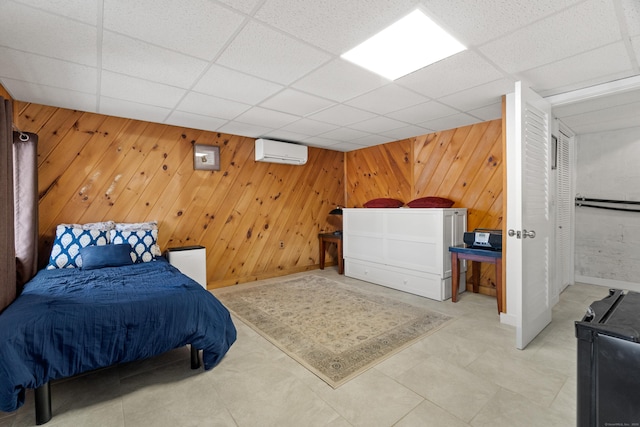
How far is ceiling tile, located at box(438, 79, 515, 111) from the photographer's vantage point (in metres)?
2.59

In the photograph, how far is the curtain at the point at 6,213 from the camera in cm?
191

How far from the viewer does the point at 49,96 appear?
9.19 feet

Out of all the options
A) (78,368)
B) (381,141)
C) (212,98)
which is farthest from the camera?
(381,141)

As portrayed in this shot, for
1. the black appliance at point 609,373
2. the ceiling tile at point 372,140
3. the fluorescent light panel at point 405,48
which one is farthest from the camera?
the ceiling tile at point 372,140

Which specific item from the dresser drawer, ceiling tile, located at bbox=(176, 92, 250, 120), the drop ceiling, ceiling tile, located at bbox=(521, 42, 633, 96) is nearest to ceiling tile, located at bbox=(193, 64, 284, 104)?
the drop ceiling

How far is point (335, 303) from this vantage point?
3.46 meters

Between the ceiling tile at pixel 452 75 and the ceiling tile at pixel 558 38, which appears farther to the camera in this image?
the ceiling tile at pixel 452 75

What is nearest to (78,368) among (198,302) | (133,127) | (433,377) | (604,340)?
(198,302)

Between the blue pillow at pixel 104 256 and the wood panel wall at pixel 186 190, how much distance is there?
713 mm

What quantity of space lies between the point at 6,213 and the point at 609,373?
3.26 m

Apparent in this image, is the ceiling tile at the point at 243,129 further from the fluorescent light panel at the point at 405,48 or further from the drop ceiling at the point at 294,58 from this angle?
the fluorescent light panel at the point at 405,48

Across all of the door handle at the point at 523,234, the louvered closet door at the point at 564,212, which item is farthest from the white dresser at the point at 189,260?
the louvered closet door at the point at 564,212

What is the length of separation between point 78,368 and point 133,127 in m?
2.92

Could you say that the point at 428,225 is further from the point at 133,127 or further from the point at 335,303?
the point at 133,127
